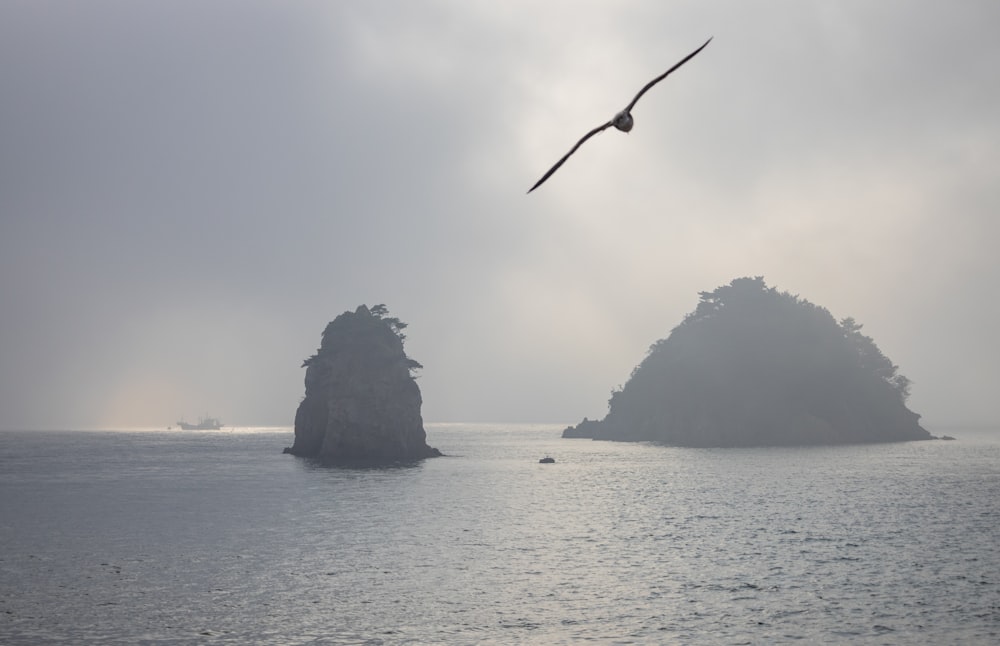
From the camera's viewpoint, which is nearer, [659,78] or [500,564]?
[659,78]

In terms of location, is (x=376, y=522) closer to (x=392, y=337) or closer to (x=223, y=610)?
(x=223, y=610)

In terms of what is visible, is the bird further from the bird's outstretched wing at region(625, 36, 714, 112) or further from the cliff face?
the cliff face

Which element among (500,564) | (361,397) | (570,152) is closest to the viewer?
(570,152)

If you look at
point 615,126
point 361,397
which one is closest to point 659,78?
point 615,126

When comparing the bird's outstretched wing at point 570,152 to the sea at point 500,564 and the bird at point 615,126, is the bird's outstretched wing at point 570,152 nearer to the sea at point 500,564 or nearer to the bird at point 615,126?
the bird at point 615,126

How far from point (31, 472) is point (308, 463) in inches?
1692

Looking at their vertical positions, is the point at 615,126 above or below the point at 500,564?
above

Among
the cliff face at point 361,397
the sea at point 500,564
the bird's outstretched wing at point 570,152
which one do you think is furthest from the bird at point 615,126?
the cliff face at point 361,397

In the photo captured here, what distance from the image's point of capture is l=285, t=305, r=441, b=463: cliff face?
12975 centimetres

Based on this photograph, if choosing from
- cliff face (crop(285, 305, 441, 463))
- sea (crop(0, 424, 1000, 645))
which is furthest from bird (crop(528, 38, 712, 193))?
cliff face (crop(285, 305, 441, 463))

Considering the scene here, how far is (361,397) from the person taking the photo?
130375mm

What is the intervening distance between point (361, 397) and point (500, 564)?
301ft

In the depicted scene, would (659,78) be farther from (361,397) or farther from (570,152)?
(361,397)

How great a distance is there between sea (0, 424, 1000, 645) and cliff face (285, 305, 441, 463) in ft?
135
